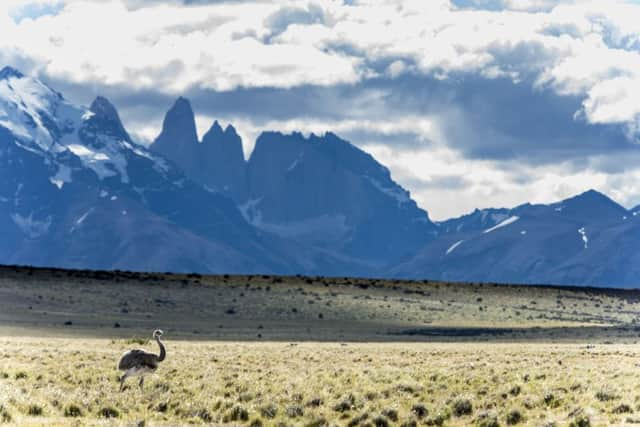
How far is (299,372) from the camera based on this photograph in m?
41.6

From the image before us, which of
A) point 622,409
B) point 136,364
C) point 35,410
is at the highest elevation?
point 136,364

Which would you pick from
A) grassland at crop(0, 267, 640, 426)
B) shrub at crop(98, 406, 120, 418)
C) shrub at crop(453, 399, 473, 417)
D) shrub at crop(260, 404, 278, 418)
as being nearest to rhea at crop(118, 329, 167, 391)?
grassland at crop(0, 267, 640, 426)

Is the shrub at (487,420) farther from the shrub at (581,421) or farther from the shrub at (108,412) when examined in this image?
the shrub at (108,412)

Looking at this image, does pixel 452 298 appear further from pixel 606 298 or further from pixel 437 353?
pixel 437 353

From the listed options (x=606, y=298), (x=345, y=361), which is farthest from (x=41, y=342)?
(x=606, y=298)

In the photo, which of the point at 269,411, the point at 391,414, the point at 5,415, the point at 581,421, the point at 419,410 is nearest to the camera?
the point at 5,415

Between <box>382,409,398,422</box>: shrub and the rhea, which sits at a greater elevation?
the rhea

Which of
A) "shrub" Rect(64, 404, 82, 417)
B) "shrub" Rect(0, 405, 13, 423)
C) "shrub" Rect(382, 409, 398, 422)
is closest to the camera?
"shrub" Rect(0, 405, 13, 423)

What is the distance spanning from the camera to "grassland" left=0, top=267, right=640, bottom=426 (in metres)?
32.8

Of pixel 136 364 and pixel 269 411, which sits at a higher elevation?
pixel 136 364

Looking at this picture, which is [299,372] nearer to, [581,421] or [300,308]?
[581,421]

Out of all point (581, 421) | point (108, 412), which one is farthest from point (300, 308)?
point (581, 421)

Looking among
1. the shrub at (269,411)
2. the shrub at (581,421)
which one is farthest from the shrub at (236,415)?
the shrub at (581,421)

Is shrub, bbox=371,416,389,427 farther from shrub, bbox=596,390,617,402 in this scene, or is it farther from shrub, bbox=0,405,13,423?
shrub, bbox=0,405,13,423
